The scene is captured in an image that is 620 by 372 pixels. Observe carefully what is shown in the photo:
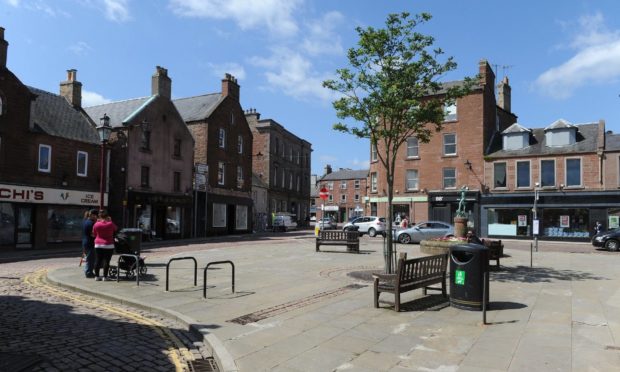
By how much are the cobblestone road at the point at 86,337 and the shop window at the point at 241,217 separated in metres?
32.1

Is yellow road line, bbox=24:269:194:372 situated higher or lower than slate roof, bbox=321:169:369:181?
lower

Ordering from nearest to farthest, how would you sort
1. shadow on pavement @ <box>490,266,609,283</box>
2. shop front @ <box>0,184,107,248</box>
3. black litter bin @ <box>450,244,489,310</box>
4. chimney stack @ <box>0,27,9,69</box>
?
black litter bin @ <box>450,244,489,310</box> < shadow on pavement @ <box>490,266,609,283</box> < shop front @ <box>0,184,107,248</box> < chimney stack @ <box>0,27,9,69</box>

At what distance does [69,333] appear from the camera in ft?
23.1

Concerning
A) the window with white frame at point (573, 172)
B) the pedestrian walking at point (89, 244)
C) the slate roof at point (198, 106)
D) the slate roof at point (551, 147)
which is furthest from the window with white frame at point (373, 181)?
the pedestrian walking at point (89, 244)

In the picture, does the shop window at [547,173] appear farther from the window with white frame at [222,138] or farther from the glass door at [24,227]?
the glass door at [24,227]

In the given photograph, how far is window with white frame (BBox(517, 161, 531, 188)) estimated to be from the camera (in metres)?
37.3

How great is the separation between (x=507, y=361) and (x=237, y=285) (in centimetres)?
704

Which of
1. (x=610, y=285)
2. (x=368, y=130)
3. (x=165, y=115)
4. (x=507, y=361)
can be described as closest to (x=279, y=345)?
(x=507, y=361)

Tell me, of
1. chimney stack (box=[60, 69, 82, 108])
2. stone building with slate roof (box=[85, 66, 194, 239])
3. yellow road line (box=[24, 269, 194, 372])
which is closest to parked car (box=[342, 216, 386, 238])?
stone building with slate roof (box=[85, 66, 194, 239])

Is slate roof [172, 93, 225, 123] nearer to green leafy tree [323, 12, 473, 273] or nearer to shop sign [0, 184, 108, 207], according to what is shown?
shop sign [0, 184, 108, 207]

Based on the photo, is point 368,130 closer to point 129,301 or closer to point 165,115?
point 129,301

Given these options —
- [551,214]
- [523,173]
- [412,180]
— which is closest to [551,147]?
[523,173]

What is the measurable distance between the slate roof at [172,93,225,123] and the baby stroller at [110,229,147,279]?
1037 inches

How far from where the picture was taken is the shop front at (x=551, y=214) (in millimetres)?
33781
